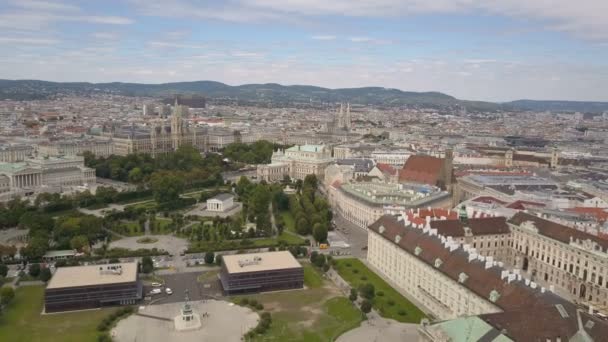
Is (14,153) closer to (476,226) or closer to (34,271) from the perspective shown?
(34,271)

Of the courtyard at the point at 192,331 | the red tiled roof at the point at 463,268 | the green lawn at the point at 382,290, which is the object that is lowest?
the courtyard at the point at 192,331

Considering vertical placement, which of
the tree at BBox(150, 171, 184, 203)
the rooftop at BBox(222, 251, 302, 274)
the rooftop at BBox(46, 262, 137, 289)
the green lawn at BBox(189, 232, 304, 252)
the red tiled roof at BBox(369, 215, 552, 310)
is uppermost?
the red tiled roof at BBox(369, 215, 552, 310)

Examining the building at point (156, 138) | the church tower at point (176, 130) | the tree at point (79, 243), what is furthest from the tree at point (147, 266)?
the church tower at point (176, 130)

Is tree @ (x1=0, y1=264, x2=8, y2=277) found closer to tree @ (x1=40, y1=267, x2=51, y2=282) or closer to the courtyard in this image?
tree @ (x1=40, y1=267, x2=51, y2=282)

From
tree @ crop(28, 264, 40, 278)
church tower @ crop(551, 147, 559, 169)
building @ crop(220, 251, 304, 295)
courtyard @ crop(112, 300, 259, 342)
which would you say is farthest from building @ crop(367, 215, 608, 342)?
church tower @ crop(551, 147, 559, 169)

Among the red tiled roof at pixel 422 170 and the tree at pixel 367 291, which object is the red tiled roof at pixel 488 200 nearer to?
the red tiled roof at pixel 422 170
